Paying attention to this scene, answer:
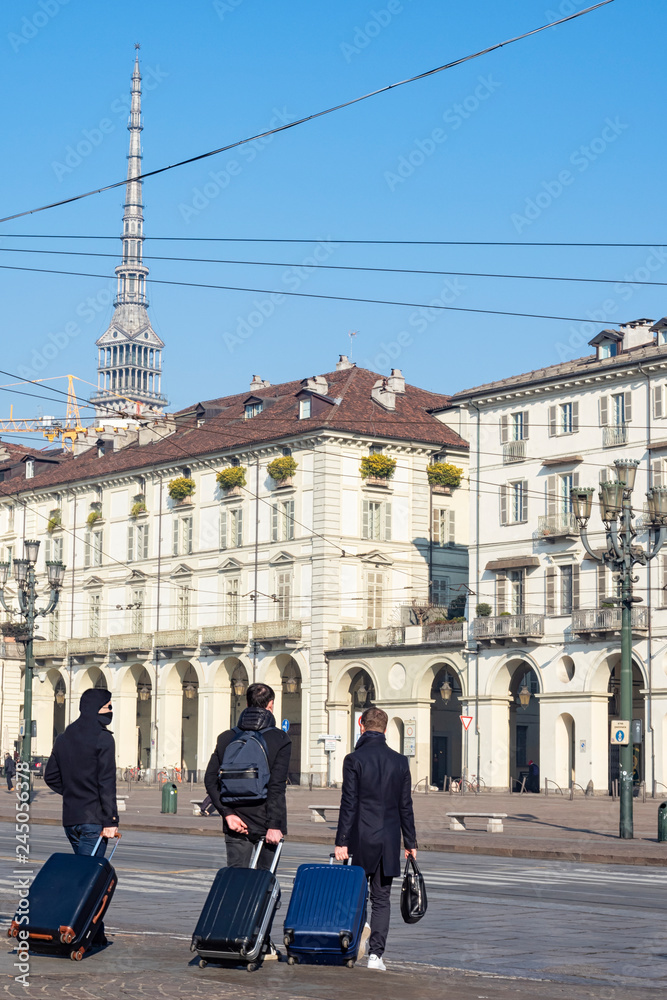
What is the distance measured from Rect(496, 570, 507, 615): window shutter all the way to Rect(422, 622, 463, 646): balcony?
2.02m

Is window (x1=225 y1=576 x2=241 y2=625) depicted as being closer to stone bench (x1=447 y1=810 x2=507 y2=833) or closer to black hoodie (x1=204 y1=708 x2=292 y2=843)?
stone bench (x1=447 y1=810 x2=507 y2=833)

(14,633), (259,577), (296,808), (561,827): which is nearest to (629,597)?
(561,827)

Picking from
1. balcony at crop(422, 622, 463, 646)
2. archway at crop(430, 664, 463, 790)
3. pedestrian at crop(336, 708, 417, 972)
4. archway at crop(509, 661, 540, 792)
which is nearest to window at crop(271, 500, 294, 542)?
balcony at crop(422, 622, 463, 646)

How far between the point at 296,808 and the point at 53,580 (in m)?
9.28

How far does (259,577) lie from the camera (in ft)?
220

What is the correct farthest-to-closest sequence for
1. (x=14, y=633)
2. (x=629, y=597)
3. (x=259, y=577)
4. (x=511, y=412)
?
(x=14, y=633), (x=259, y=577), (x=511, y=412), (x=629, y=597)

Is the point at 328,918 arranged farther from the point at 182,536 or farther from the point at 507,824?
the point at 182,536

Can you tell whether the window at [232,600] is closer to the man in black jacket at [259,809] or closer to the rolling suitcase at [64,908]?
the man in black jacket at [259,809]

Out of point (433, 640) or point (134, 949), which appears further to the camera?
point (433, 640)

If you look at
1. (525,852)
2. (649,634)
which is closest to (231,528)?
(649,634)

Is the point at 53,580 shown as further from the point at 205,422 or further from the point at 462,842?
the point at 205,422

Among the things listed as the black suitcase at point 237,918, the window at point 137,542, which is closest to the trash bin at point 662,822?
the black suitcase at point 237,918

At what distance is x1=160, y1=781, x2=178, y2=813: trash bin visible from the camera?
37438mm

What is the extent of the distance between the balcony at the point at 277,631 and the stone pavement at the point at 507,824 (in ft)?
32.8
